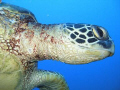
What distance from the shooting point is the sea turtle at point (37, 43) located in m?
1.07

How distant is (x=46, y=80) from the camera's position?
6.20ft

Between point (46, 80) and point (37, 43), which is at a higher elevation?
point (37, 43)

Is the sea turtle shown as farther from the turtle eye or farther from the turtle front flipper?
the turtle front flipper

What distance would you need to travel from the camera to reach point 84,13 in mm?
24891

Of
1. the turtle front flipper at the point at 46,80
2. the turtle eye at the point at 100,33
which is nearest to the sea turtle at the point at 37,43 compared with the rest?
the turtle eye at the point at 100,33

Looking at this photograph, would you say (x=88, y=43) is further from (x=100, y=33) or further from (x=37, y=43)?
(x=37, y=43)

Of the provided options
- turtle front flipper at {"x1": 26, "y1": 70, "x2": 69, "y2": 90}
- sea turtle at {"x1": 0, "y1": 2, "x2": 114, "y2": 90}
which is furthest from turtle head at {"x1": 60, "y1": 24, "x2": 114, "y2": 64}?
turtle front flipper at {"x1": 26, "y1": 70, "x2": 69, "y2": 90}

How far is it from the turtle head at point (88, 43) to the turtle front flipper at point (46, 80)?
2.68 feet

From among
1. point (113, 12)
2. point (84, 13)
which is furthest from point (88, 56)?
point (113, 12)

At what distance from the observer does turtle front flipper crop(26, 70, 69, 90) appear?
1.75 metres

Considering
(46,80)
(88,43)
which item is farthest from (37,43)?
(46,80)

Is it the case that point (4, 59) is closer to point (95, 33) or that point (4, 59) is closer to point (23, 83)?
point (23, 83)

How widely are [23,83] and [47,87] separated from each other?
69cm

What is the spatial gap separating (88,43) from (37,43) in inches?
19.8
